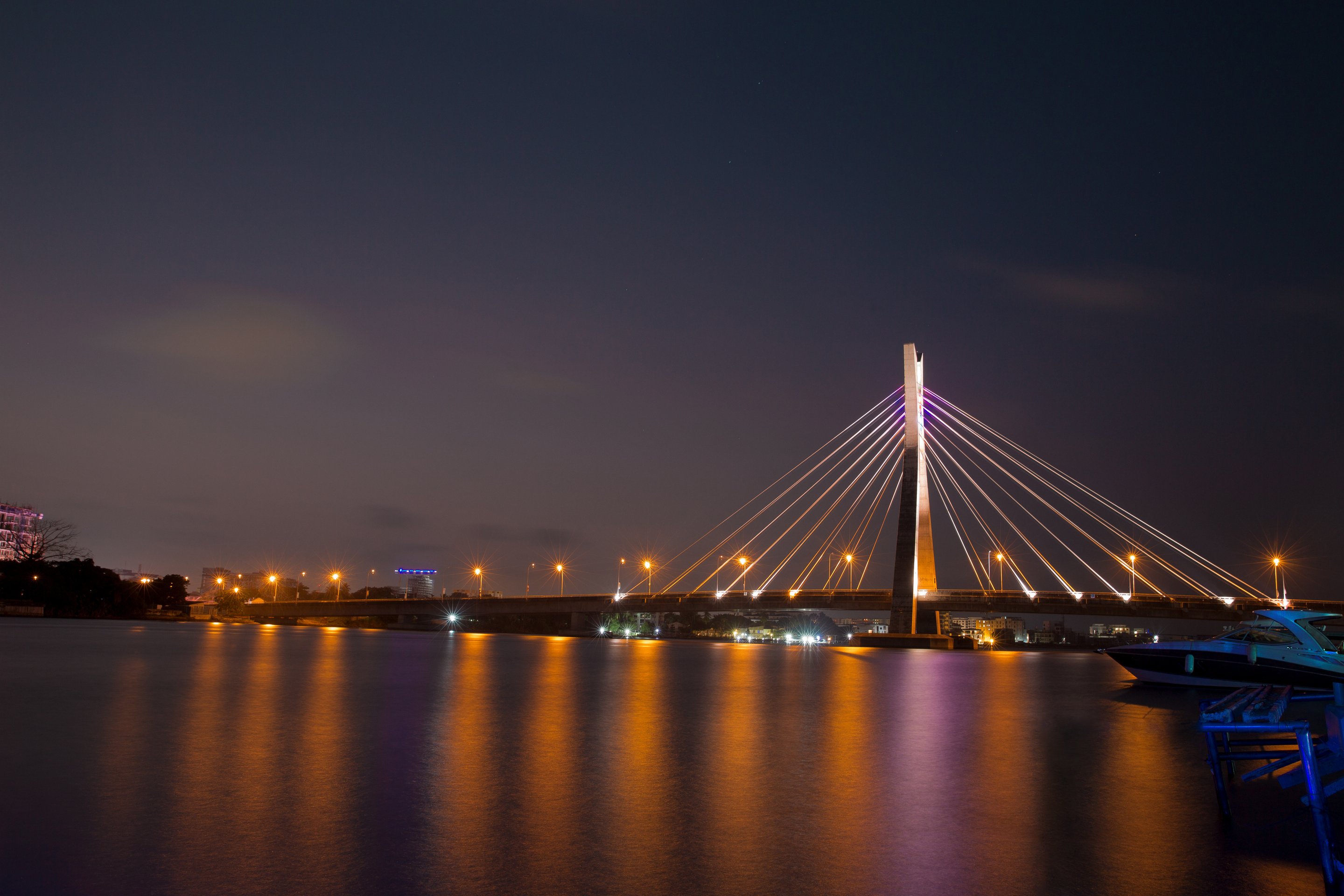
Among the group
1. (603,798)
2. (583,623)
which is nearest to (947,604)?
(583,623)

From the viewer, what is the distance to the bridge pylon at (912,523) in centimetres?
5794

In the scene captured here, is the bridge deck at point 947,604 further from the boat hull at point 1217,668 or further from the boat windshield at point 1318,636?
the boat windshield at point 1318,636

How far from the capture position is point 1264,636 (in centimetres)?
2216

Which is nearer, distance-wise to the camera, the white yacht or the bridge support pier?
the white yacht

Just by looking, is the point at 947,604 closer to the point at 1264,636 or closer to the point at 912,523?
the point at 912,523

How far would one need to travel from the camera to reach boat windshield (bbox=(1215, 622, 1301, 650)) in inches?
838

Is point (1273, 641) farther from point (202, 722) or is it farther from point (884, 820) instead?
point (202, 722)

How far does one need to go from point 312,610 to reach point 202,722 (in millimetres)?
122365

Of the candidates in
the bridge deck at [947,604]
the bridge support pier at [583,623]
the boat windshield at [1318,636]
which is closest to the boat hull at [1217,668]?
the boat windshield at [1318,636]

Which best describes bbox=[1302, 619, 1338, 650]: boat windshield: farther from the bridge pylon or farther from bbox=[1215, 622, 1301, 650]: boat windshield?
the bridge pylon

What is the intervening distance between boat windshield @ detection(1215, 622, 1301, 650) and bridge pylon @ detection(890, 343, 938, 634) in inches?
1308

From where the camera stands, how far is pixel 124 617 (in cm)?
10519

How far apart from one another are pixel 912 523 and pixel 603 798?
5207 centimetres

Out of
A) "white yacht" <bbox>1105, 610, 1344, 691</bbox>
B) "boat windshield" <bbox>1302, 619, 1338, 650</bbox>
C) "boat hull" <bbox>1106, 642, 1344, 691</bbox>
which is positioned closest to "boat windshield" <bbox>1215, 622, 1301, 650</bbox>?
"white yacht" <bbox>1105, 610, 1344, 691</bbox>
